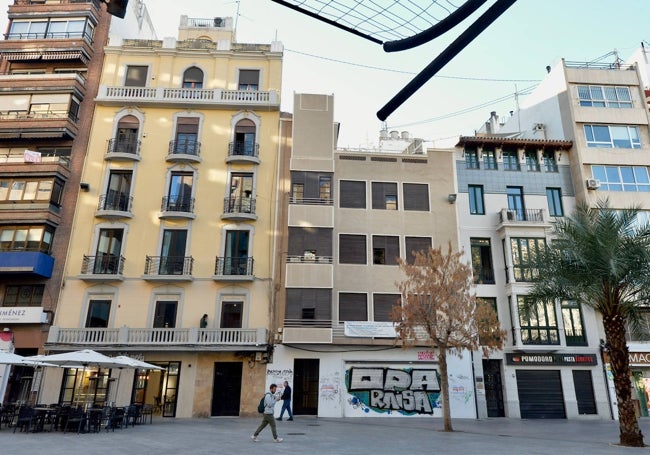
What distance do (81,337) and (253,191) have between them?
502 inches

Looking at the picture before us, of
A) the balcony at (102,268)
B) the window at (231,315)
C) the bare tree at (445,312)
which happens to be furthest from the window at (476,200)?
the balcony at (102,268)

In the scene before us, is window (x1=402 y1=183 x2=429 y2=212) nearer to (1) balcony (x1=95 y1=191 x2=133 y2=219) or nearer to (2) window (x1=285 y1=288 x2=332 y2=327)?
(2) window (x1=285 y1=288 x2=332 y2=327)

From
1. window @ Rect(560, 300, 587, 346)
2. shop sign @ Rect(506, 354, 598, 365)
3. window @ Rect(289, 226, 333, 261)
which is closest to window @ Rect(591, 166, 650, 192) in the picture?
window @ Rect(560, 300, 587, 346)

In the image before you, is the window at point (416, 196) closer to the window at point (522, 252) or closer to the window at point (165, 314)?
the window at point (522, 252)

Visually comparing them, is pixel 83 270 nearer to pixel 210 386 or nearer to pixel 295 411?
pixel 210 386

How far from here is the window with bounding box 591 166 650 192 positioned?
31.3 metres

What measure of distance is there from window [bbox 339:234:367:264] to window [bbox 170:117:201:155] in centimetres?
1108

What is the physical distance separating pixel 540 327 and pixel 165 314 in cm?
2228

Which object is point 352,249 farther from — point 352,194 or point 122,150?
point 122,150

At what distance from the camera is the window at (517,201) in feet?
101

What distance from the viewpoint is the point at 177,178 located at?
Result: 29.5 meters

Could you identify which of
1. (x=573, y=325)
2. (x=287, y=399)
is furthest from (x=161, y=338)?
(x=573, y=325)

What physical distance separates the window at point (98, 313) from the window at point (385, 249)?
16.0m

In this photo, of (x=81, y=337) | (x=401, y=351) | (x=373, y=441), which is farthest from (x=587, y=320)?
(x=81, y=337)
